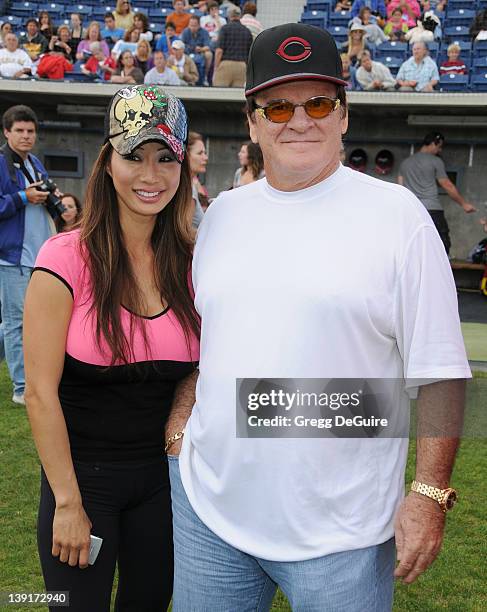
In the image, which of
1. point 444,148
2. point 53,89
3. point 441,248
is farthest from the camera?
point 444,148

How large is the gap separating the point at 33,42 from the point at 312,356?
14.4 metres

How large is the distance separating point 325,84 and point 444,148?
12652 millimetres

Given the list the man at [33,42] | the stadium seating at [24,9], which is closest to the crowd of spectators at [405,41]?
the man at [33,42]

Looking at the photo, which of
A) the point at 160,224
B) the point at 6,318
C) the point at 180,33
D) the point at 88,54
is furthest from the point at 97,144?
the point at 160,224

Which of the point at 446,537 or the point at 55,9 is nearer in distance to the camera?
the point at 446,537

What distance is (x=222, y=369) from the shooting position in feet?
5.40

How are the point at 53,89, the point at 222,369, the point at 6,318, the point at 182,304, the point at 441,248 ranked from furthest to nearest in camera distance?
the point at 53,89
the point at 6,318
the point at 182,304
the point at 222,369
the point at 441,248

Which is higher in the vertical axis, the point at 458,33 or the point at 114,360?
the point at 458,33

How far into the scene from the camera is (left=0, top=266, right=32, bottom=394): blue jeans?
5211 mm

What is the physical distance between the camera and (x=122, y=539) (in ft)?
6.69

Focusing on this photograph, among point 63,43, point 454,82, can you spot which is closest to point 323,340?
point 454,82

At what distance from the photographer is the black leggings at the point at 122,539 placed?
1.91m

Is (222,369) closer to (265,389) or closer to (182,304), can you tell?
(265,389)

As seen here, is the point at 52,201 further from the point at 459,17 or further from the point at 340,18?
the point at 459,17
